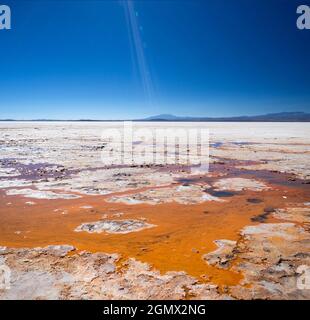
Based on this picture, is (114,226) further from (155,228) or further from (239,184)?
(239,184)

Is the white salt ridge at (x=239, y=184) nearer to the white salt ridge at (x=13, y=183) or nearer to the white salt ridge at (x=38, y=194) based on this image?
the white salt ridge at (x=38, y=194)

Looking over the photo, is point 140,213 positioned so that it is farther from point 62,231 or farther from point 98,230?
point 62,231

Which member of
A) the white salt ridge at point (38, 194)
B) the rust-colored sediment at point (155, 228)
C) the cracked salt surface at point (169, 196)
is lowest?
the rust-colored sediment at point (155, 228)

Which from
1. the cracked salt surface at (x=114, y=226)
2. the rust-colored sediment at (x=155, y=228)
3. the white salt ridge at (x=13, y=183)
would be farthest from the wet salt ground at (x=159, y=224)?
the white salt ridge at (x=13, y=183)

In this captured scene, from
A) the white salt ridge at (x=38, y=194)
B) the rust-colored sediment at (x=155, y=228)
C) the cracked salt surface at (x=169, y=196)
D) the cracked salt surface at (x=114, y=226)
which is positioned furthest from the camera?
the white salt ridge at (x=38, y=194)

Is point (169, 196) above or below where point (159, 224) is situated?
above

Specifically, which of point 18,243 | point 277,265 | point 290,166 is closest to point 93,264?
point 18,243

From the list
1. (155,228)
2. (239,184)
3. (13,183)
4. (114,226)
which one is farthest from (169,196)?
(13,183)

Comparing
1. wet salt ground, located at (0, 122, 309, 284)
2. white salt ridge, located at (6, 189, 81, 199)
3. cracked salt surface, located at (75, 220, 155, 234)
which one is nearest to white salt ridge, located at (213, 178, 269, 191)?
wet salt ground, located at (0, 122, 309, 284)
